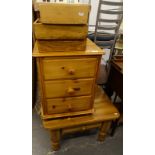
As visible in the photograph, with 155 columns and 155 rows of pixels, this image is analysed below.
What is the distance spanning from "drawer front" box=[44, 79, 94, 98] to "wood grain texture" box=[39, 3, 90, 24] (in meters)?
0.36

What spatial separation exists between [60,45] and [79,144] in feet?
3.08

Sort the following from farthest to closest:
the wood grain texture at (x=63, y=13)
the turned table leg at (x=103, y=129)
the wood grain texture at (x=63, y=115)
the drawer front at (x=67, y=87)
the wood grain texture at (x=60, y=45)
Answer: the turned table leg at (x=103, y=129) < the wood grain texture at (x=63, y=115) < the drawer front at (x=67, y=87) < the wood grain texture at (x=60, y=45) < the wood grain texture at (x=63, y=13)

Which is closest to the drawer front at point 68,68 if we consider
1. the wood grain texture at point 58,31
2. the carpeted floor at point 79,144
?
the wood grain texture at point 58,31

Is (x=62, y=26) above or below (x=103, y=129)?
above

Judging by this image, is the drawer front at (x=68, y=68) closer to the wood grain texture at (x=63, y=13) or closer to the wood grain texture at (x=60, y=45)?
the wood grain texture at (x=60, y=45)

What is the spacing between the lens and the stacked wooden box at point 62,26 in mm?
796

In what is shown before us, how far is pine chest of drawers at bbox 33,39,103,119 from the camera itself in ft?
3.06

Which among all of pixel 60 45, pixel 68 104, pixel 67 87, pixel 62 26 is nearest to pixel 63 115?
pixel 68 104

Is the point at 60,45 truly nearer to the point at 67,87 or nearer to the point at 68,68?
the point at 68,68

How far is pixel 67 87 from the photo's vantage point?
1.04 meters
